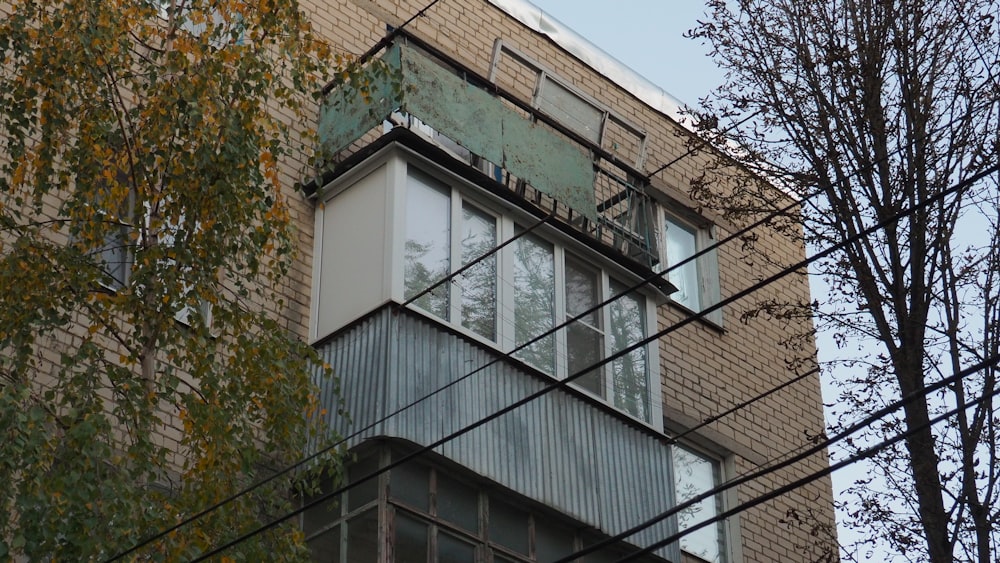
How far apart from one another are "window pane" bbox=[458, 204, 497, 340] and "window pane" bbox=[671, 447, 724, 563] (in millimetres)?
3368

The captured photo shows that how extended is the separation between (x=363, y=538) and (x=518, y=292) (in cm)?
288

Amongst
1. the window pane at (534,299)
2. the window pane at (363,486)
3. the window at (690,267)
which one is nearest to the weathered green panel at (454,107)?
the window pane at (534,299)

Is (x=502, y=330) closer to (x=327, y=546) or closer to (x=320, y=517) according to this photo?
(x=320, y=517)

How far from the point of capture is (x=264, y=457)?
11500 millimetres

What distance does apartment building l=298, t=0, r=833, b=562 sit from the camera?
11.1 m

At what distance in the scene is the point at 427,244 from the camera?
12203 millimetres

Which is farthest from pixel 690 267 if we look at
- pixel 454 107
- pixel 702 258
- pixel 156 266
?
pixel 156 266

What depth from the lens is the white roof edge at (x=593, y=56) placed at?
53.9 ft

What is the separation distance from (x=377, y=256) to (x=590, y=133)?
367 cm

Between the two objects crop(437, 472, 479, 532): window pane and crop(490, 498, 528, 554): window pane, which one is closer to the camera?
crop(437, 472, 479, 532): window pane

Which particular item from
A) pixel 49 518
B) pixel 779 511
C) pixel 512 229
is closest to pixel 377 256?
pixel 512 229

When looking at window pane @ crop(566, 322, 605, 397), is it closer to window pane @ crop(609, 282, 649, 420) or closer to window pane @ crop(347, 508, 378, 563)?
window pane @ crop(609, 282, 649, 420)

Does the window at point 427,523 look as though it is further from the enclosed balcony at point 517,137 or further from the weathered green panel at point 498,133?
the weathered green panel at point 498,133

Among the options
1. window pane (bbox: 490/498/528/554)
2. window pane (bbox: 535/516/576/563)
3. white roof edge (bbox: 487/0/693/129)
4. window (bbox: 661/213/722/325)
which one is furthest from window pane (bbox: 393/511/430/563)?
white roof edge (bbox: 487/0/693/129)
